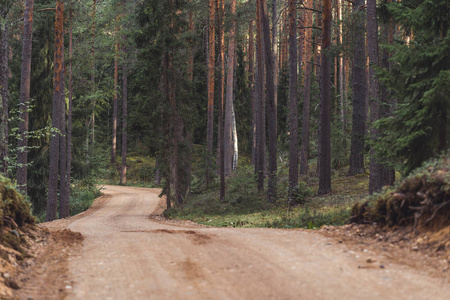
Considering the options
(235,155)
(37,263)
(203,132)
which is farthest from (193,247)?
(203,132)

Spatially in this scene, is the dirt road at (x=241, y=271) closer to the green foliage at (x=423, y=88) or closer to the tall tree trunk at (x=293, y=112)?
the green foliage at (x=423, y=88)

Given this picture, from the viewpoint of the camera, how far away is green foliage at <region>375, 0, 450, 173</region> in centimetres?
973

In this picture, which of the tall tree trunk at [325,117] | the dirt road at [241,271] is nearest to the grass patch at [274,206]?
the tall tree trunk at [325,117]

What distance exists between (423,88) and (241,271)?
245 inches

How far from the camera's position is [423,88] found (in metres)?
10.2

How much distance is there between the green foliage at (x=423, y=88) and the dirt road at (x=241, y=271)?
3.03 m

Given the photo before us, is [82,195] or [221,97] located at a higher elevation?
[221,97]

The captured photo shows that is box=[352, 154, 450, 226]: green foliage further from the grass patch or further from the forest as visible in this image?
the grass patch

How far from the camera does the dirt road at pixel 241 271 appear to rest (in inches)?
235

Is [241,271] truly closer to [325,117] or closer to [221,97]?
[325,117]

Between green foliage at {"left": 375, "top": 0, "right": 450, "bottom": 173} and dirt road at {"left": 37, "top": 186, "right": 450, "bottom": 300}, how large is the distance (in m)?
3.03

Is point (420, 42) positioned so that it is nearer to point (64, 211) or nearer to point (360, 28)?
point (360, 28)

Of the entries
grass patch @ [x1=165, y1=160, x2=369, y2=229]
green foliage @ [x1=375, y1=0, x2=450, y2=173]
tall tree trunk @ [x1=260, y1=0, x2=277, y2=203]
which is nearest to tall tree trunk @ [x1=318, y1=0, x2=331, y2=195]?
grass patch @ [x1=165, y1=160, x2=369, y2=229]

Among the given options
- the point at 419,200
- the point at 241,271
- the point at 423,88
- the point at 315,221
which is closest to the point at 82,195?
the point at 315,221
